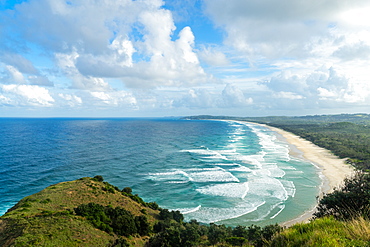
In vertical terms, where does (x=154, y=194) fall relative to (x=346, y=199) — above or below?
below

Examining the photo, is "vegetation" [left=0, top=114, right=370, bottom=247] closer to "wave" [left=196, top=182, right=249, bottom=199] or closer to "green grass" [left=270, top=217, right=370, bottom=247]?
"green grass" [left=270, top=217, right=370, bottom=247]

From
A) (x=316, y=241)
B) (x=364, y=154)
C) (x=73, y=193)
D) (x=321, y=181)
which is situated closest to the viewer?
(x=316, y=241)

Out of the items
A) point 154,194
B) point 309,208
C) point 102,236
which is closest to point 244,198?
point 309,208

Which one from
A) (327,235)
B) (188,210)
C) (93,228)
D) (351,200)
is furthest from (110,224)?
(351,200)

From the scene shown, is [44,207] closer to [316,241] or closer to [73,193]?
[73,193]

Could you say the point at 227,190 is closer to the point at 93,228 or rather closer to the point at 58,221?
the point at 93,228

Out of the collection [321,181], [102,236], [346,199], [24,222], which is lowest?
[321,181]

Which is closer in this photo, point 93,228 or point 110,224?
point 93,228

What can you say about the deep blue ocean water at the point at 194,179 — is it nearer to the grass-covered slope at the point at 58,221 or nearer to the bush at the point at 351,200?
the grass-covered slope at the point at 58,221
